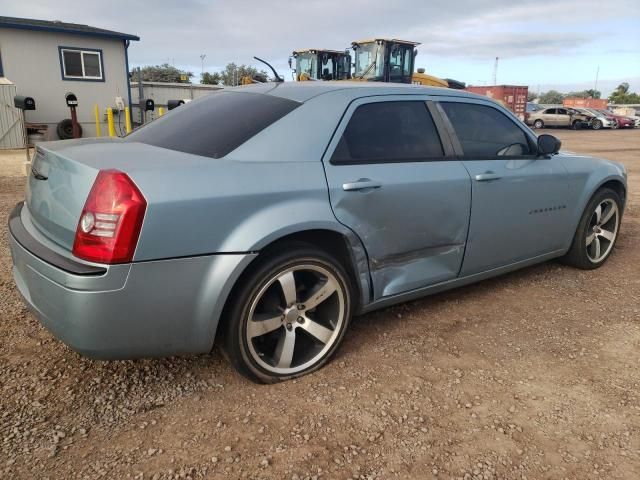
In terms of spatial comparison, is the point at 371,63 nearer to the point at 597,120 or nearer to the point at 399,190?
the point at 399,190

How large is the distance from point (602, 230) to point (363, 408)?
3243mm

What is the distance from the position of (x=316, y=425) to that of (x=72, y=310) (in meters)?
1.18

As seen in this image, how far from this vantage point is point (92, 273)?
2.04m

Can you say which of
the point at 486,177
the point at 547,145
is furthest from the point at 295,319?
the point at 547,145

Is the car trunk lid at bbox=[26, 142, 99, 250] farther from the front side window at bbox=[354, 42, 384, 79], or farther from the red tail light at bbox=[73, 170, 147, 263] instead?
the front side window at bbox=[354, 42, 384, 79]

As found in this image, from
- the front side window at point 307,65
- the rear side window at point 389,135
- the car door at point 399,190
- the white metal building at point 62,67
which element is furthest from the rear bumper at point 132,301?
the front side window at point 307,65

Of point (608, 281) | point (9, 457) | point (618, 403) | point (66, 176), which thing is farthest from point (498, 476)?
point (608, 281)

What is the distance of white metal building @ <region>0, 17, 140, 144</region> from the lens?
50.8 feet

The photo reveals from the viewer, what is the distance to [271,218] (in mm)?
2363

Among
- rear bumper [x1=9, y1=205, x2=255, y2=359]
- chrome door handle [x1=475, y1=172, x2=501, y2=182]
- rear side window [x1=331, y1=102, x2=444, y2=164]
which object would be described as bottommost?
rear bumper [x1=9, y1=205, x2=255, y2=359]

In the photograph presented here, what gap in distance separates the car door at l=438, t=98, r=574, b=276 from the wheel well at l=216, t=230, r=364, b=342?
0.93 meters

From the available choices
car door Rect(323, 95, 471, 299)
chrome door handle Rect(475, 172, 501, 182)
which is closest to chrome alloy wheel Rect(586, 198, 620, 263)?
chrome door handle Rect(475, 172, 501, 182)

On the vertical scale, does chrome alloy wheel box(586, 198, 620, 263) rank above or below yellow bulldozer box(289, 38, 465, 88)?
below

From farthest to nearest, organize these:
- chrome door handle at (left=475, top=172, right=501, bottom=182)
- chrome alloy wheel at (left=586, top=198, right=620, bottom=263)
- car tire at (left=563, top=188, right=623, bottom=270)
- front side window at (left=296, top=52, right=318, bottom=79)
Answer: front side window at (left=296, top=52, right=318, bottom=79) → chrome alloy wheel at (left=586, top=198, right=620, bottom=263) → car tire at (left=563, top=188, right=623, bottom=270) → chrome door handle at (left=475, top=172, right=501, bottom=182)
